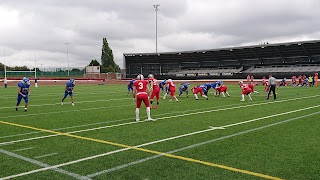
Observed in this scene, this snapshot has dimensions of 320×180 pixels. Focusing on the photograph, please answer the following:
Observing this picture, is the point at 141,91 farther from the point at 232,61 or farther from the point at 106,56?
the point at 106,56

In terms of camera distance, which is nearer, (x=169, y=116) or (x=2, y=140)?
(x=2, y=140)

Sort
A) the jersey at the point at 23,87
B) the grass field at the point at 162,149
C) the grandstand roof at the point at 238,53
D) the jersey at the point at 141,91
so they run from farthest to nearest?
the grandstand roof at the point at 238,53 → the jersey at the point at 23,87 → the jersey at the point at 141,91 → the grass field at the point at 162,149

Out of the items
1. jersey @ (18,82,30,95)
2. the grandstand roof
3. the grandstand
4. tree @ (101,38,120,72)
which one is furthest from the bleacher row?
jersey @ (18,82,30,95)

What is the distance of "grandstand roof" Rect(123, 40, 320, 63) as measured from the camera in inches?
2413

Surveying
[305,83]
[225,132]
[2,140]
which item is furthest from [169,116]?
[305,83]

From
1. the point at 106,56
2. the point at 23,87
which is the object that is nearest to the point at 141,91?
the point at 23,87

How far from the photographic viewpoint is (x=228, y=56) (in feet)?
234

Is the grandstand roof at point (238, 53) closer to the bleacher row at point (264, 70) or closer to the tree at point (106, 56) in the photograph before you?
the bleacher row at point (264, 70)

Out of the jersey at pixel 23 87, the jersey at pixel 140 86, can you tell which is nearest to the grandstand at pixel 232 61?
the jersey at pixel 23 87

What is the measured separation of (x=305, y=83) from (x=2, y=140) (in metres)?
42.9

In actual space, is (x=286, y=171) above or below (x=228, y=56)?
below

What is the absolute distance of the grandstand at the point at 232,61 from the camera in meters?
61.9

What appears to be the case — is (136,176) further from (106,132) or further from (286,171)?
(106,132)

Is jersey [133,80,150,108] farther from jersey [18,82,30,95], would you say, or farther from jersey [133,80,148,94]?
jersey [18,82,30,95]
